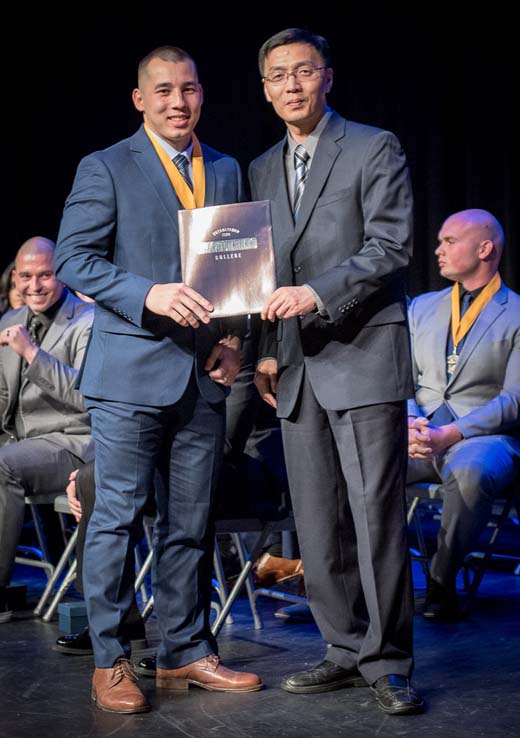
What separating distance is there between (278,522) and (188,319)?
1.40 meters

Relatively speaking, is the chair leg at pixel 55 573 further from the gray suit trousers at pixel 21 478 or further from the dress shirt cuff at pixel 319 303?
the dress shirt cuff at pixel 319 303

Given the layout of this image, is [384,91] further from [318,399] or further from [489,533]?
[318,399]

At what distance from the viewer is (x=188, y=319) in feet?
9.73

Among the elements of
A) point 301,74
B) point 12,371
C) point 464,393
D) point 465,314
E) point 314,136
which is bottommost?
point 464,393

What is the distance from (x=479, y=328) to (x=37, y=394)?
201 centimetres

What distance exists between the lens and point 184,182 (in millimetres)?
3254

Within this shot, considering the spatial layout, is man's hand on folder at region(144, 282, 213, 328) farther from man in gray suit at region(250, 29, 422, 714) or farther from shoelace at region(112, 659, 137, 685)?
shoelace at region(112, 659, 137, 685)

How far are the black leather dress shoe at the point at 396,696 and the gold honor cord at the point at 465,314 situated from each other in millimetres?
2005

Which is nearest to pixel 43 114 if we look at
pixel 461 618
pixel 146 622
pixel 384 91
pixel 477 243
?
pixel 384 91

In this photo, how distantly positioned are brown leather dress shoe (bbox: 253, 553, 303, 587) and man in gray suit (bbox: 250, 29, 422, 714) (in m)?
1.76

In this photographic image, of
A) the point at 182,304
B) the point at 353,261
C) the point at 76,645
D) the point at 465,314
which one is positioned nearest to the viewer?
the point at 182,304

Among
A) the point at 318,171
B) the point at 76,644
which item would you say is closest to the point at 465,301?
the point at 318,171

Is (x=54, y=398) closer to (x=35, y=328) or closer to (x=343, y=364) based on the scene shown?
(x=35, y=328)

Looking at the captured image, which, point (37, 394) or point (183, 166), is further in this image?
point (37, 394)
